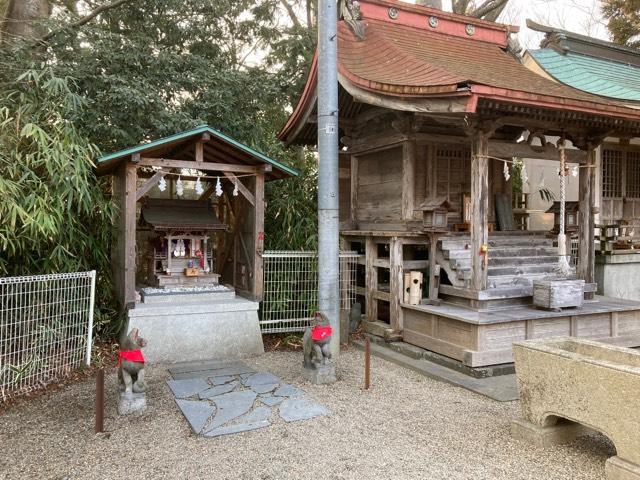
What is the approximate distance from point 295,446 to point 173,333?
10.9 feet

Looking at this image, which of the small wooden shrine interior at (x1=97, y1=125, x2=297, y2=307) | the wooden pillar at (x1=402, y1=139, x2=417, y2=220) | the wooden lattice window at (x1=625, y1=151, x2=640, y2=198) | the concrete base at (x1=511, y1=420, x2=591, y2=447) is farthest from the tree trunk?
the wooden lattice window at (x1=625, y1=151, x2=640, y2=198)

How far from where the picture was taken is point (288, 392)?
18.2ft

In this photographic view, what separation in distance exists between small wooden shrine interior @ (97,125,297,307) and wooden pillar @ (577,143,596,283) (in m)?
4.84

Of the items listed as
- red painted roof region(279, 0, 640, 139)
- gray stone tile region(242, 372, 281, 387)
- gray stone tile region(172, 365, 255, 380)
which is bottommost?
gray stone tile region(172, 365, 255, 380)

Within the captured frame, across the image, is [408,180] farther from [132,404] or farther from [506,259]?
[132,404]

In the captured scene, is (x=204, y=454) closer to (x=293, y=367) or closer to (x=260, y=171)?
(x=293, y=367)

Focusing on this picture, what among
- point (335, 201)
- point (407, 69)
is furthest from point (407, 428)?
point (407, 69)

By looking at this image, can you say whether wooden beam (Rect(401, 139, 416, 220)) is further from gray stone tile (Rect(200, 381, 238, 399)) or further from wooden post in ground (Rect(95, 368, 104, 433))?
wooden post in ground (Rect(95, 368, 104, 433))

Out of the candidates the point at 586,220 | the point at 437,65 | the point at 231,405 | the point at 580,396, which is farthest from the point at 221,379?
the point at 586,220

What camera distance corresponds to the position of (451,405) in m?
5.30

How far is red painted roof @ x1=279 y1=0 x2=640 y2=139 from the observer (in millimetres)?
6094

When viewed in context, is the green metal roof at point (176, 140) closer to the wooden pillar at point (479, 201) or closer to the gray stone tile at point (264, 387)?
the wooden pillar at point (479, 201)

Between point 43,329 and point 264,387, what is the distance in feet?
9.26

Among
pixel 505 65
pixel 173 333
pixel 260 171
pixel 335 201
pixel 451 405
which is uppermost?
pixel 505 65
